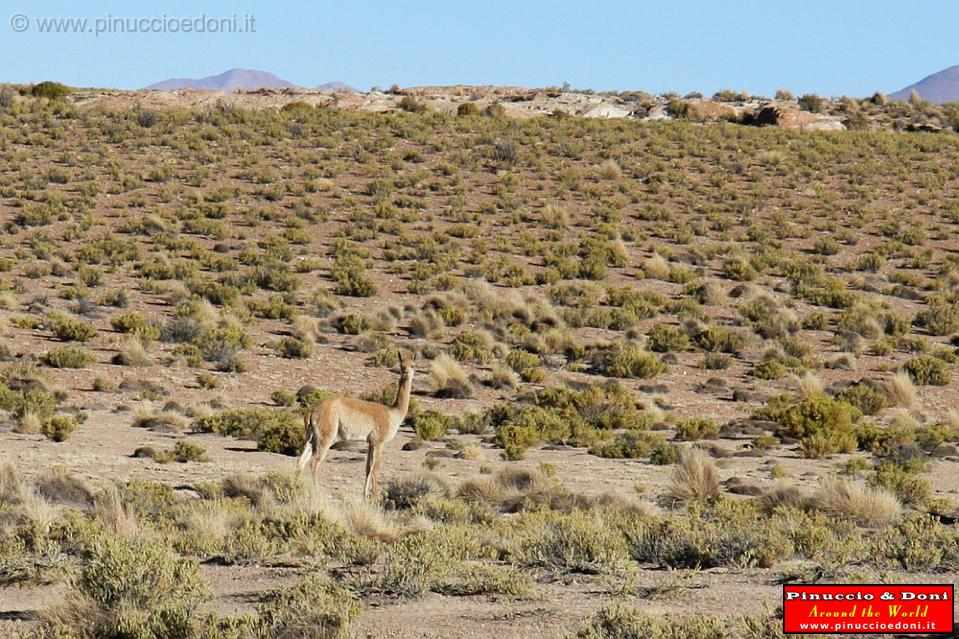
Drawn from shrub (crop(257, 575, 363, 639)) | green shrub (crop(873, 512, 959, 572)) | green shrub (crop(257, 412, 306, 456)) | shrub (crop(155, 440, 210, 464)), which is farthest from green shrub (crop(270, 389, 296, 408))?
shrub (crop(257, 575, 363, 639))

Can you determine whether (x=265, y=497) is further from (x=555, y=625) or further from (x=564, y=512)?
(x=555, y=625)

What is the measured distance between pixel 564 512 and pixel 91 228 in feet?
91.2

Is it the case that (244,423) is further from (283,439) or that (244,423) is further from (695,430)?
(695,430)

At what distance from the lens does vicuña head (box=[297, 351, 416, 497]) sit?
1293 centimetres

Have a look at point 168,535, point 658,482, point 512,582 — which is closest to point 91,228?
point 658,482

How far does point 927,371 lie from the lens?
24.4 meters

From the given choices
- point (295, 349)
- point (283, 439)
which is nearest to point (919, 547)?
point (283, 439)

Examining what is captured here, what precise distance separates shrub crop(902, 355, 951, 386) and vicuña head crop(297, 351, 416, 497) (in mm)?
14685

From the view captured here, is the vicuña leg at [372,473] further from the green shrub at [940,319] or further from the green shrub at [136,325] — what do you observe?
the green shrub at [940,319]

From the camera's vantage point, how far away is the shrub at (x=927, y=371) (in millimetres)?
24094

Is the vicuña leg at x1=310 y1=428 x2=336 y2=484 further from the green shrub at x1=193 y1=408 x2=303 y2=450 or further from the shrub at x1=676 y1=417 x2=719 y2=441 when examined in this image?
the shrub at x1=676 y1=417 x2=719 y2=441

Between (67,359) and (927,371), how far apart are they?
1728 centimetres

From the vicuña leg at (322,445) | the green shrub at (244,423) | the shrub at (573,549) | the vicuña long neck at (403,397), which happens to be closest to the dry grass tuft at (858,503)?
the shrub at (573,549)

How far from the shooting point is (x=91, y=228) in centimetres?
3659
